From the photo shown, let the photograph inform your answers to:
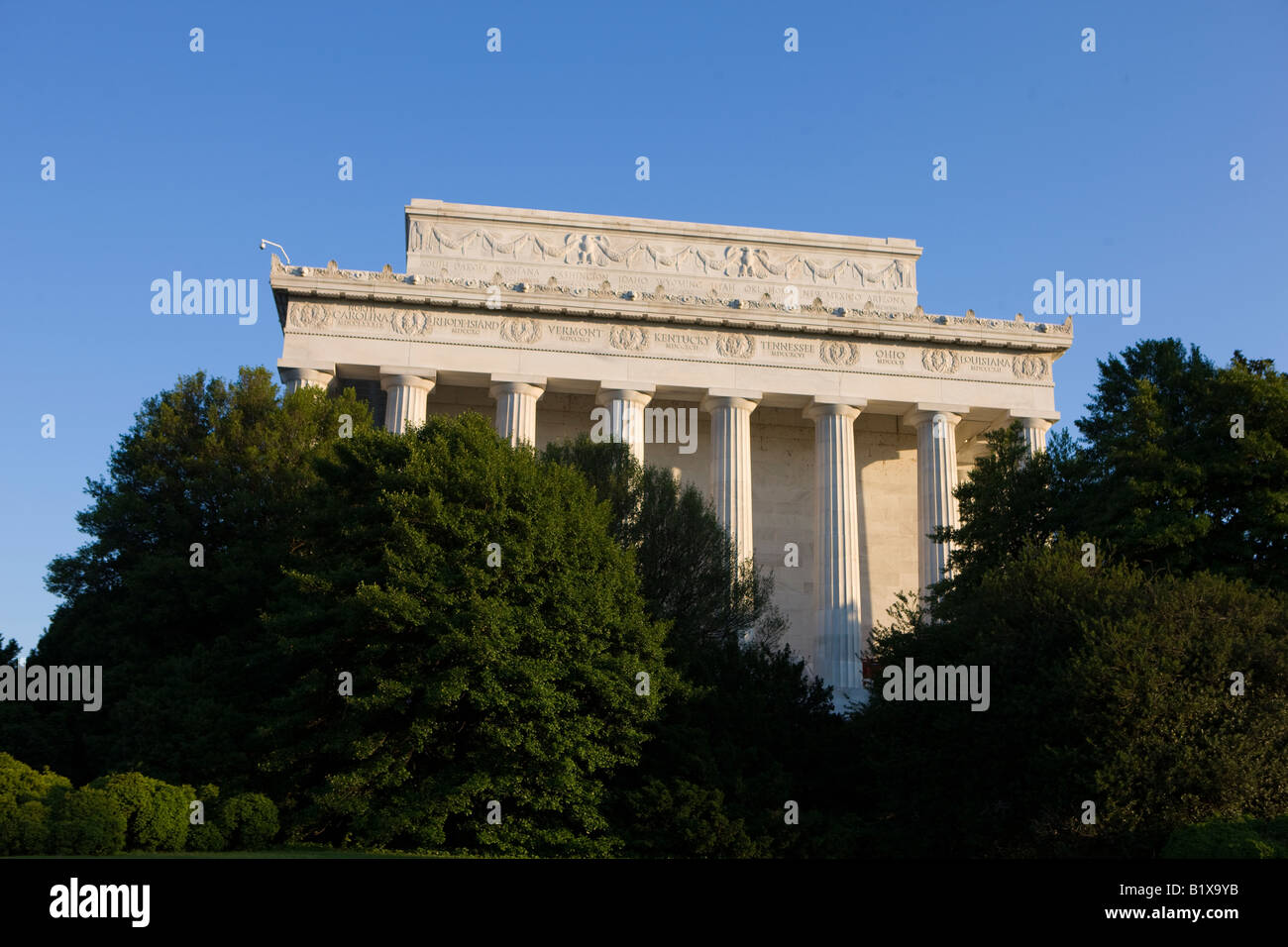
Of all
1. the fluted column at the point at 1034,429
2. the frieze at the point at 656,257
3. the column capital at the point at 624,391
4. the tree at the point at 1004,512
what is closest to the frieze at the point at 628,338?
the column capital at the point at 624,391

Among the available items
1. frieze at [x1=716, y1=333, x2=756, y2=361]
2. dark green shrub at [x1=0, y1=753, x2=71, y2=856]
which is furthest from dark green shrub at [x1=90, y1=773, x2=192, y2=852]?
frieze at [x1=716, y1=333, x2=756, y2=361]

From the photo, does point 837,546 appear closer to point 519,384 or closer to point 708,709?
point 519,384

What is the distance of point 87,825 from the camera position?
24141 mm

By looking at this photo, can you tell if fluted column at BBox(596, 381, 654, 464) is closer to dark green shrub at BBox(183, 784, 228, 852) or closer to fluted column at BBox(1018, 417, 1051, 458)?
fluted column at BBox(1018, 417, 1051, 458)

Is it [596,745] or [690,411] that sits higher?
[690,411]

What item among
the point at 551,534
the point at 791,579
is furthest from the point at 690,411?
the point at 551,534

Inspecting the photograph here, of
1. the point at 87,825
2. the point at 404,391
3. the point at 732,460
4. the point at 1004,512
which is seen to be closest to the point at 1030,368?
the point at 732,460

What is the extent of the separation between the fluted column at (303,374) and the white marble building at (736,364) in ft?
0.31

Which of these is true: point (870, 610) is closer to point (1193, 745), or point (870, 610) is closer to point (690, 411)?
point (690, 411)

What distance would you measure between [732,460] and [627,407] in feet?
17.2

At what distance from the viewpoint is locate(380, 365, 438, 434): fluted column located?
2114 inches

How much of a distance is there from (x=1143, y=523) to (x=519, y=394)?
28.7m
